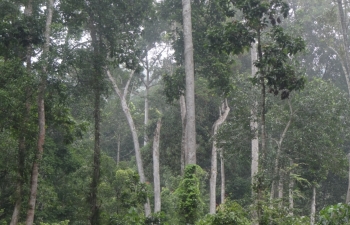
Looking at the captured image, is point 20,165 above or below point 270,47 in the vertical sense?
below

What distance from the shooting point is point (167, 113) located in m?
20.1

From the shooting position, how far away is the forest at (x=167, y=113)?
8.50 metres

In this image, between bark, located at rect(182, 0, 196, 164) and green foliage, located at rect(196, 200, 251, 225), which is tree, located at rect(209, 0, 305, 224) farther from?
bark, located at rect(182, 0, 196, 164)

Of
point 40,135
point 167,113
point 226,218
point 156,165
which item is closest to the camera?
point 226,218

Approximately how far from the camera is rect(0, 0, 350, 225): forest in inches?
335

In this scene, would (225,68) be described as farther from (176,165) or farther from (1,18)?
(176,165)

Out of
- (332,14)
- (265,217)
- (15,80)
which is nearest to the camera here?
(265,217)

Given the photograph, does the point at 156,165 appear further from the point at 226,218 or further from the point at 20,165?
the point at 226,218

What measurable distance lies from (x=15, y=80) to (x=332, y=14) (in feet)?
45.7

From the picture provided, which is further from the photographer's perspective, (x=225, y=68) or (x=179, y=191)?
(x=225, y=68)

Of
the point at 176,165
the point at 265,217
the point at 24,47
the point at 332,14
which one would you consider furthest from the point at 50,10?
the point at 332,14

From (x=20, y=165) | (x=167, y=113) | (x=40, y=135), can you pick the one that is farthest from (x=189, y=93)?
(x=167, y=113)

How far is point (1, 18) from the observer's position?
9.55 meters

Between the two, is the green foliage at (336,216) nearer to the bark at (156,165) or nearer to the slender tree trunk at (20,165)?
the slender tree trunk at (20,165)
